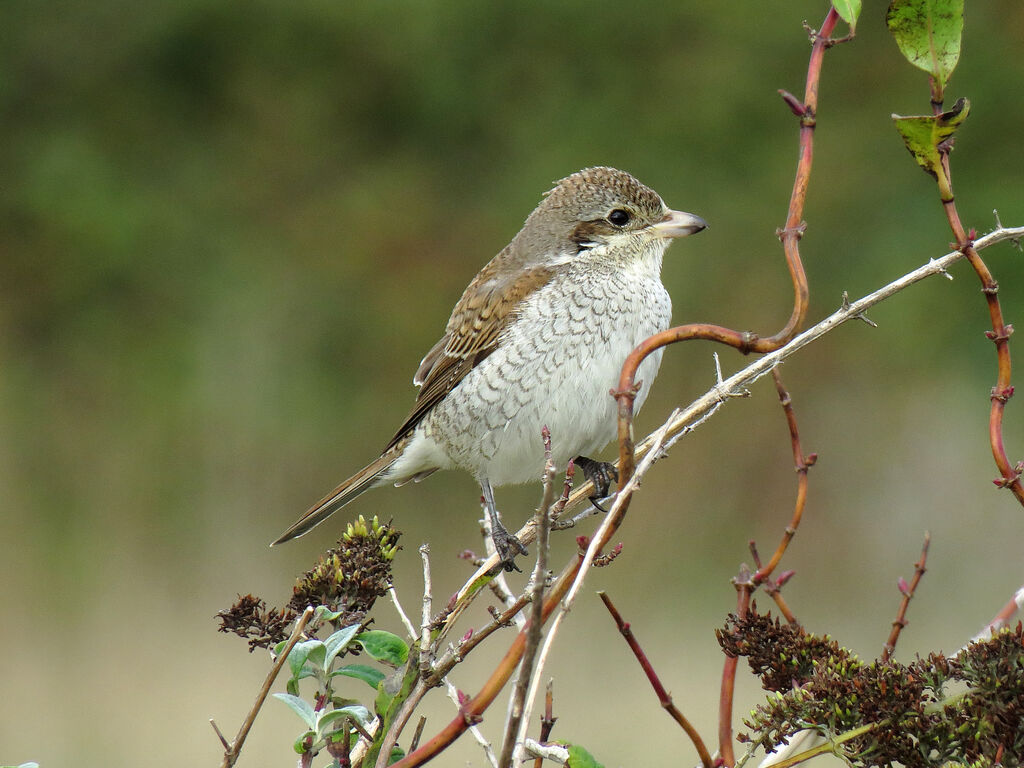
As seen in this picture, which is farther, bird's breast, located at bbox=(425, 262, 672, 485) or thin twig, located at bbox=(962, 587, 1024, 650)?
bird's breast, located at bbox=(425, 262, 672, 485)

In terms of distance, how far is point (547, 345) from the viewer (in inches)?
117

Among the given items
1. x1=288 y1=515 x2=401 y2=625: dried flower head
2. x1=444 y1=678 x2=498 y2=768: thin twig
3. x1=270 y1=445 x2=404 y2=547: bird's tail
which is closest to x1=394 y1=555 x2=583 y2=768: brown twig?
x1=444 y1=678 x2=498 y2=768: thin twig

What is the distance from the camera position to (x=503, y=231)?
32.8 ft

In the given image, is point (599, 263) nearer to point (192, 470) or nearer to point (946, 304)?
point (192, 470)

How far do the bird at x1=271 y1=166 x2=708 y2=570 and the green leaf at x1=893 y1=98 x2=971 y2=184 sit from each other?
4.69ft

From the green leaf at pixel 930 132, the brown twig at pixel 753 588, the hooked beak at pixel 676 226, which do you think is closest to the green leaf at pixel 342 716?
the brown twig at pixel 753 588

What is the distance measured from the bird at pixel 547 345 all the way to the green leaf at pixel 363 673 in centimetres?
141

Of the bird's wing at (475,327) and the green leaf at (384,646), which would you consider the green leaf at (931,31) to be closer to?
the green leaf at (384,646)

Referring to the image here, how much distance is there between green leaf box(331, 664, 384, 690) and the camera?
4.28 feet

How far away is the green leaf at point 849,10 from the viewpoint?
4.35 ft

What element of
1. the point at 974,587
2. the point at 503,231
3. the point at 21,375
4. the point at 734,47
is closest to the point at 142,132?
the point at 21,375

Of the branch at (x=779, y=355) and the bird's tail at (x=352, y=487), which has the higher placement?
the bird's tail at (x=352, y=487)

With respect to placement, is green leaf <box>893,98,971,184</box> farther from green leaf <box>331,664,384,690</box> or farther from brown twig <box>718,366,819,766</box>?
green leaf <box>331,664,384,690</box>

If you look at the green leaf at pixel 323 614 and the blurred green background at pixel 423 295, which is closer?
the green leaf at pixel 323 614
